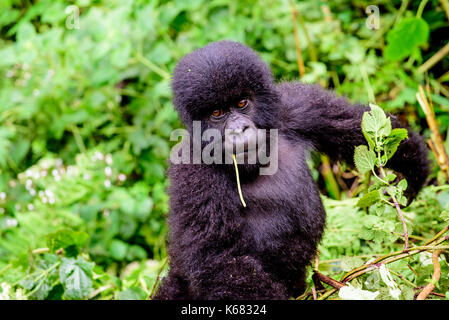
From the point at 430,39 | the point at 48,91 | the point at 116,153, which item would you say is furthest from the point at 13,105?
the point at 430,39

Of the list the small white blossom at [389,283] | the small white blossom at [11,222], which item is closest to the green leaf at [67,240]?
the small white blossom at [11,222]

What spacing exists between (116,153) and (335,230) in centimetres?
245

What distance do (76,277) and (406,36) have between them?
9.99ft

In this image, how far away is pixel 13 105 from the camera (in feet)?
17.4

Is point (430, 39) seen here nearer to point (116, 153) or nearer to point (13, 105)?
point (116, 153)

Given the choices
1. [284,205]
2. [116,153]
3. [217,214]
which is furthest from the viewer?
[116,153]

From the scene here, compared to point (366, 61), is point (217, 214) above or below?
below

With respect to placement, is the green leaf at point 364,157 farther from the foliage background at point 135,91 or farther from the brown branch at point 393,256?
the foliage background at point 135,91

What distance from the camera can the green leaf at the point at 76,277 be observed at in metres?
3.09

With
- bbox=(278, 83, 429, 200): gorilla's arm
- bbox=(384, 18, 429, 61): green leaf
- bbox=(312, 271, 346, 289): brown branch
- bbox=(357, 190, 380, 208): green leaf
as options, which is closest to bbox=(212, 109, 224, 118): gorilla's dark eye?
bbox=(278, 83, 429, 200): gorilla's arm

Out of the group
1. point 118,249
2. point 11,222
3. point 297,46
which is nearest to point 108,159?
point 118,249

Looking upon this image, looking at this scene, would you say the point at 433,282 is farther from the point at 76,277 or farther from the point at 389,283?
the point at 76,277

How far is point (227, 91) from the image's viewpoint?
2641 millimetres
